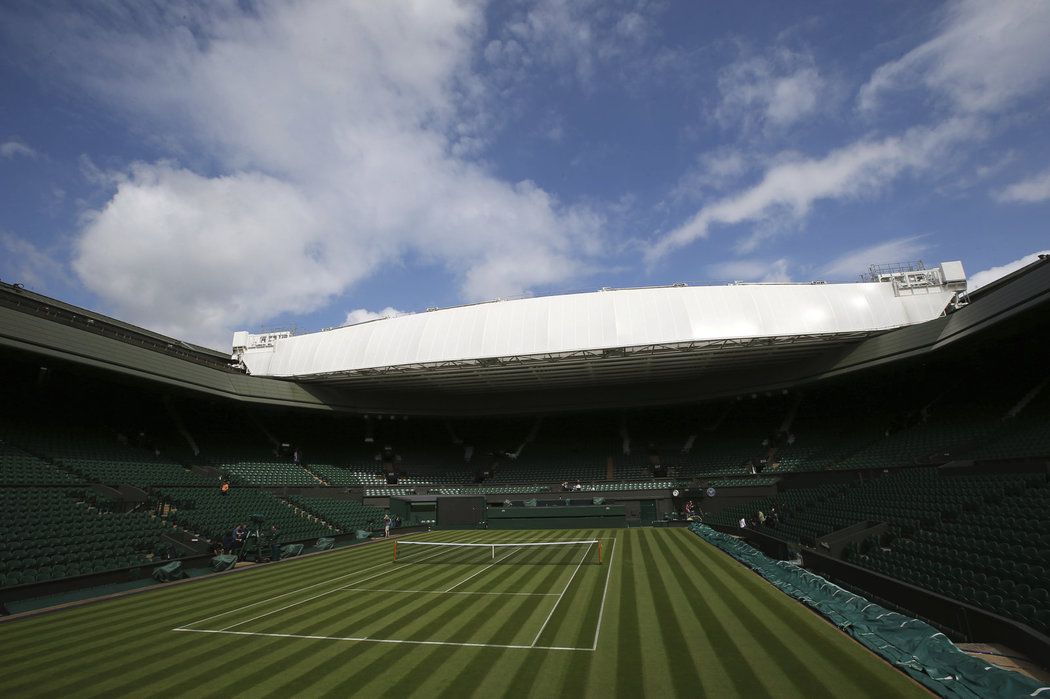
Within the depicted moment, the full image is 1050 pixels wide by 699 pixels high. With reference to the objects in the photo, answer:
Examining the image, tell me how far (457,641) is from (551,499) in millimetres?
28811

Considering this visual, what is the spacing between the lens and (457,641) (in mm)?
10656

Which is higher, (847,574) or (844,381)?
(844,381)

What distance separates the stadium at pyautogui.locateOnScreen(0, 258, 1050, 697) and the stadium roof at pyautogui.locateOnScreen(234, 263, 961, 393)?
0.23 metres

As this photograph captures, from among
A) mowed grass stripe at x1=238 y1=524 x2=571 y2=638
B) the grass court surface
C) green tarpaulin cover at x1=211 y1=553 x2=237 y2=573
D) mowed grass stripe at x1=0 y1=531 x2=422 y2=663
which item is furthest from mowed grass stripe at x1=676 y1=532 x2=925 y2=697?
green tarpaulin cover at x1=211 y1=553 x2=237 y2=573

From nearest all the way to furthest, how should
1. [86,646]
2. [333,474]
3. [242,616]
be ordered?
[86,646]
[242,616]
[333,474]

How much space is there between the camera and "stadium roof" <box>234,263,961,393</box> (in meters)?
30.1

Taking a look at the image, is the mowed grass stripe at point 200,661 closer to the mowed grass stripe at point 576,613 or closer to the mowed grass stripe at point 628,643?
the mowed grass stripe at point 576,613

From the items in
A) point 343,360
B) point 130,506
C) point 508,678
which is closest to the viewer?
point 508,678

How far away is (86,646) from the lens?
11.0m

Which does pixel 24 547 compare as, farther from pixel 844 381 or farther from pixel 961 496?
pixel 844 381

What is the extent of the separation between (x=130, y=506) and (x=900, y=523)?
3116 centimetres

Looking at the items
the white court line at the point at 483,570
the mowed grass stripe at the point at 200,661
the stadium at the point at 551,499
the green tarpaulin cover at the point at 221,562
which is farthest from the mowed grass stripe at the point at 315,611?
the green tarpaulin cover at the point at 221,562

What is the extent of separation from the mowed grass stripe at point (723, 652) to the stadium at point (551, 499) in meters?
0.08

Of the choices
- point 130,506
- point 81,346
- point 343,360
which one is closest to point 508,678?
point 130,506
